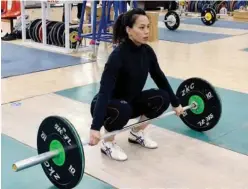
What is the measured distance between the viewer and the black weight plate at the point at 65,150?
6.12ft

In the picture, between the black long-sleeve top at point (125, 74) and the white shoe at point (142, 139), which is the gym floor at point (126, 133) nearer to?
the white shoe at point (142, 139)

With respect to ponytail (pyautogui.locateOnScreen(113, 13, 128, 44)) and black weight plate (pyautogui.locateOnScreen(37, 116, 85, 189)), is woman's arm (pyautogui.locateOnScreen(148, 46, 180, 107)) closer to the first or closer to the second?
ponytail (pyautogui.locateOnScreen(113, 13, 128, 44))

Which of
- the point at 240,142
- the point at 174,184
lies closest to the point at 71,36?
the point at 240,142

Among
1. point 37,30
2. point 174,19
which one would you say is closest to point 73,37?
point 37,30

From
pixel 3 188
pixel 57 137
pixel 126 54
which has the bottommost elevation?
pixel 3 188

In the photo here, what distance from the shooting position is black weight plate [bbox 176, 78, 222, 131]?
267 centimetres

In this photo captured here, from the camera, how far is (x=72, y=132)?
187 centimetres

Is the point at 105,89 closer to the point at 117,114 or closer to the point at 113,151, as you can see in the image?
the point at 117,114

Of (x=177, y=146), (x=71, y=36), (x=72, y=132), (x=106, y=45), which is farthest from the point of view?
(x=106, y=45)

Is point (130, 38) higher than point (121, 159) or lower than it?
higher

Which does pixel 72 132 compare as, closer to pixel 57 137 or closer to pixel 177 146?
pixel 57 137

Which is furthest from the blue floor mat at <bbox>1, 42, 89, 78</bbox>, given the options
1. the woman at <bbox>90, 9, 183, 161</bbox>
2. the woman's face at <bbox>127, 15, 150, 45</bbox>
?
the woman's face at <bbox>127, 15, 150, 45</bbox>

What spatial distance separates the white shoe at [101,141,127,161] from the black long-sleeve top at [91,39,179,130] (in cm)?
28

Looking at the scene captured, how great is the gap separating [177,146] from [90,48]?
3.26 m
